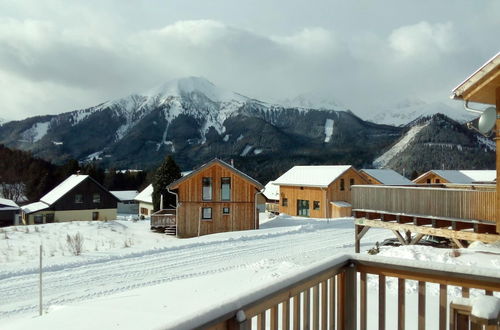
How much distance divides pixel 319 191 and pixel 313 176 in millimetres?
2274

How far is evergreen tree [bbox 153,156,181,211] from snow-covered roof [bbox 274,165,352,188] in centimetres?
1102

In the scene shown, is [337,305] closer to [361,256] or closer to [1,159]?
[361,256]

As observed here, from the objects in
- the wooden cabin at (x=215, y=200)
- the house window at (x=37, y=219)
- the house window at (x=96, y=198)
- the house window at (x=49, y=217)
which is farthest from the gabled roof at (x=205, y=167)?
the house window at (x=37, y=219)

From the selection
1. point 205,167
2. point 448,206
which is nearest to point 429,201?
point 448,206

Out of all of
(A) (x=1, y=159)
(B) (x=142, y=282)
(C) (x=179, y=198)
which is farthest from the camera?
(A) (x=1, y=159)

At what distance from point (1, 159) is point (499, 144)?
83137 mm

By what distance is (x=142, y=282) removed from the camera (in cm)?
1210

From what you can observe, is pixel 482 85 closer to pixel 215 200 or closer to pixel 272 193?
pixel 215 200

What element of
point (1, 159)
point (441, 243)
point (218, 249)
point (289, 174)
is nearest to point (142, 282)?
point (218, 249)

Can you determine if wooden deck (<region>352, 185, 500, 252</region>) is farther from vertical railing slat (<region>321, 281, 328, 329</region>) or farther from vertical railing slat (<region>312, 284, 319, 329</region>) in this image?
vertical railing slat (<region>312, 284, 319, 329</region>)

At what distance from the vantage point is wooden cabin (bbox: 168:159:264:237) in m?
28.8

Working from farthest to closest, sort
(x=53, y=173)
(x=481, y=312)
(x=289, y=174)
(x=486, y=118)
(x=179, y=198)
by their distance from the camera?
(x=53, y=173)
(x=289, y=174)
(x=179, y=198)
(x=486, y=118)
(x=481, y=312)

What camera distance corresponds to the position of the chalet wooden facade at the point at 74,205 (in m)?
44.0

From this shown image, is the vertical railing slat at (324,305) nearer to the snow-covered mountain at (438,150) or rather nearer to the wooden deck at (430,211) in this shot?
the wooden deck at (430,211)
